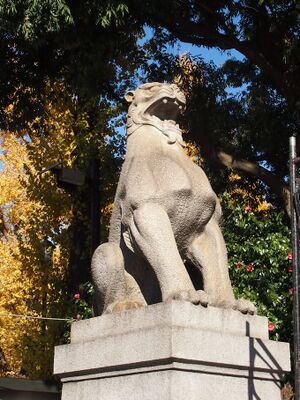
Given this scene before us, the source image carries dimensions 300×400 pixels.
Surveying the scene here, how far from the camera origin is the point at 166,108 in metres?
6.80

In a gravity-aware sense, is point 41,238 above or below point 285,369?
above

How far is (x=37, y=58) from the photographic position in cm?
1366

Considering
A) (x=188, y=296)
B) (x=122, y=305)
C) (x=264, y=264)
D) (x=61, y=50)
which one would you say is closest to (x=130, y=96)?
(x=122, y=305)

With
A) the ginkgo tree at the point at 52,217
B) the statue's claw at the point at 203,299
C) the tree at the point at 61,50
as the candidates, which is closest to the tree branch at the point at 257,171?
the tree at the point at 61,50

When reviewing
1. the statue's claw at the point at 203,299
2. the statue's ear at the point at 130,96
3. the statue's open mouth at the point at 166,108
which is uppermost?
the statue's ear at the point at 130,96

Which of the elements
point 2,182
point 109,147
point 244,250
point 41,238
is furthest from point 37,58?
point 2,182

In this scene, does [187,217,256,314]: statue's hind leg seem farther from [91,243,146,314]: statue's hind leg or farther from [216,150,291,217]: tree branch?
[216,150,291,217]: tree branch

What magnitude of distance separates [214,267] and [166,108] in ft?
4.81

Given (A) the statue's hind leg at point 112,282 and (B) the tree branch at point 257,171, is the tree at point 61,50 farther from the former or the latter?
(A) the statue's hind leg at point 112,282

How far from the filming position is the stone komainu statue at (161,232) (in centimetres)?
600

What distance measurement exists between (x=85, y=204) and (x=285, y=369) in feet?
32.2

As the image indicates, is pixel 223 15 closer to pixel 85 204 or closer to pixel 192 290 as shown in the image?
pixel 85 204

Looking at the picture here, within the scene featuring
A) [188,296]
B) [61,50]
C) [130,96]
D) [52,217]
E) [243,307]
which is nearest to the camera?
[188,296]

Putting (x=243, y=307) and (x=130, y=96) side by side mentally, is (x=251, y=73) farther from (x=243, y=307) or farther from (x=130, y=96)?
(x=243, y=307)
